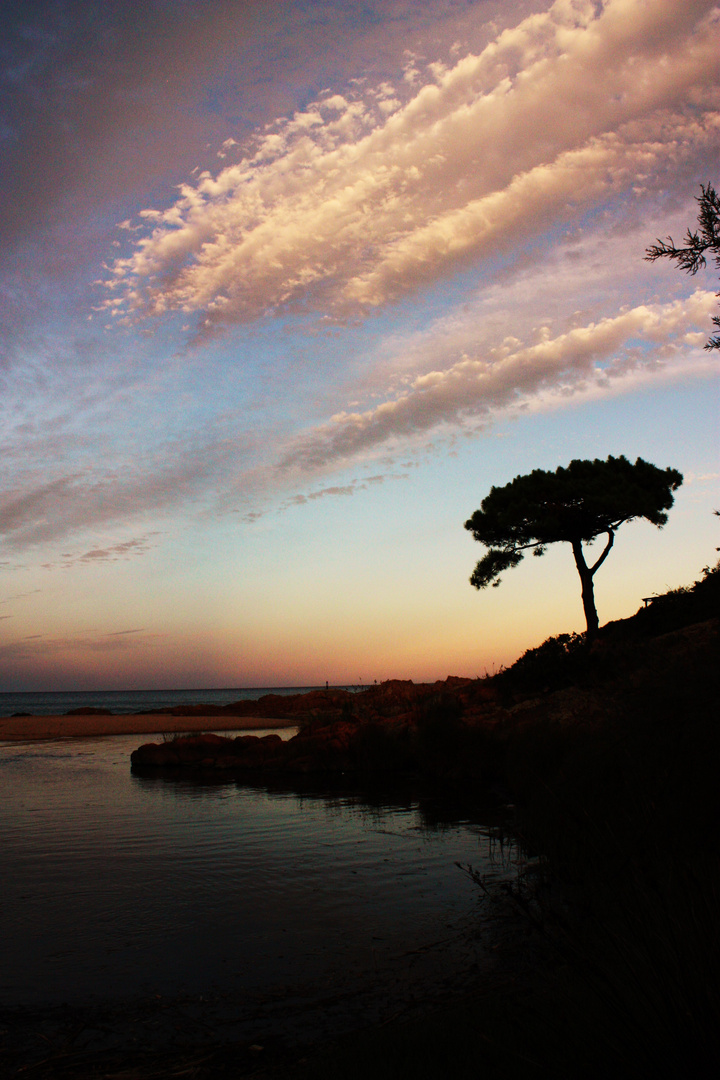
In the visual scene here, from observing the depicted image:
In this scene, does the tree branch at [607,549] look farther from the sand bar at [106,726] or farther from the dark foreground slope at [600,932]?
the sand bar at [106,726]

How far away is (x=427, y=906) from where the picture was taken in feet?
19.8

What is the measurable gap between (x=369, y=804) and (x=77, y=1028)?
7.81 m

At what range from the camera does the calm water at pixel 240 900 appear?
4555 millimetres

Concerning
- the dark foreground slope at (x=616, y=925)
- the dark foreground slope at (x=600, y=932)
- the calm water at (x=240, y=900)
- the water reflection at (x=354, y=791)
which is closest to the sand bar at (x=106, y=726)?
the water reflection at (x=354, y=791)

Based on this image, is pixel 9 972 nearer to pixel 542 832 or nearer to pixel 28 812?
pixel 542 832

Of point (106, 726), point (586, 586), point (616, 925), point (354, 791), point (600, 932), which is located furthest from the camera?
point (106, 726)

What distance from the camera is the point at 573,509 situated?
23.1m

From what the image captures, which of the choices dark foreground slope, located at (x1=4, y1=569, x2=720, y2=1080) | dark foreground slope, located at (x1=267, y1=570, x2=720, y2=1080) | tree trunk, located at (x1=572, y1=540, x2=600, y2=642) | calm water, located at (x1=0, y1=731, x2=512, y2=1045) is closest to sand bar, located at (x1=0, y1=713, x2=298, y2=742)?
tree trunk, located at (x1=572, y1=540, x2=600, y2=642)

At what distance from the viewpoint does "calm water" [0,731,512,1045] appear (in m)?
4.55

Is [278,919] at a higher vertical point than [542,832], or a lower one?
lower

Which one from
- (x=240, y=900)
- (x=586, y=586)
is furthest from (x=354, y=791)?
(x=586, y=586)

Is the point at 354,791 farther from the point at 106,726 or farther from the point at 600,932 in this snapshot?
the point at 106,726

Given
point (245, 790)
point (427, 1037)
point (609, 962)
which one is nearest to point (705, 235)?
point (609, 962)

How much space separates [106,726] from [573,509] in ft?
72.8
